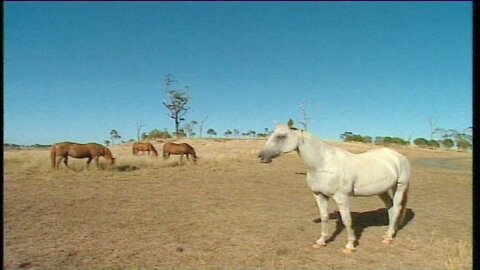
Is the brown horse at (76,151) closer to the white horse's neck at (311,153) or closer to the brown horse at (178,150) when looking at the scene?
the brown horse at (178,150)

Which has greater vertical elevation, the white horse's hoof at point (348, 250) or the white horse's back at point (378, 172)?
the white horse's back at point (378, 172)

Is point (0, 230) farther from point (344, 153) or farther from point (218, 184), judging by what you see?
point (218, 184)

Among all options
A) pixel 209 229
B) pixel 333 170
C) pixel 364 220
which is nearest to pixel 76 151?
pixel 209 229

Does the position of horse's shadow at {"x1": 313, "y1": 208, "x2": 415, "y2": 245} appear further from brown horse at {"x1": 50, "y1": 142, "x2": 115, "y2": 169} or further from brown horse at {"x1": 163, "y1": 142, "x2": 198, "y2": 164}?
brown horse at {"x1": 163, "y1": 142, "x2": 198, "y2": 164}

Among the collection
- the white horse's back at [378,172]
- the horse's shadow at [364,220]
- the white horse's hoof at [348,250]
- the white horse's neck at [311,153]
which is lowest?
the horse's shadow at [364,220]

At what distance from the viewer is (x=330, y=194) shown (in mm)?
4496

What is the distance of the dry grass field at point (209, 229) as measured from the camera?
423 cm

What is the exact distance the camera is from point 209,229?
5.73 m

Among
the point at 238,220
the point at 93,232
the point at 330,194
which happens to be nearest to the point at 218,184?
the point at 238,220

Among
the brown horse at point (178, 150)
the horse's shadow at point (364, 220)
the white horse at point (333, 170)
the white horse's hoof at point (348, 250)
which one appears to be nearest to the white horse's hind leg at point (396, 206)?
the white horse at point (333, 170)

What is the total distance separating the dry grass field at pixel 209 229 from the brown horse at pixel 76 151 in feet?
12.4

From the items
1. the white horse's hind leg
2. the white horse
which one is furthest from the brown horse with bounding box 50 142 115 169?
the white horse's hind leg

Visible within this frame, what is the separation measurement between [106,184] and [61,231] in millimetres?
5705

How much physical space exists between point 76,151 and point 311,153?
1280 centimetres
